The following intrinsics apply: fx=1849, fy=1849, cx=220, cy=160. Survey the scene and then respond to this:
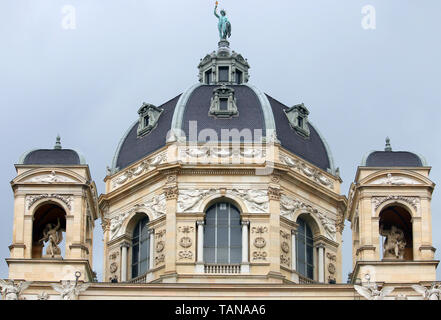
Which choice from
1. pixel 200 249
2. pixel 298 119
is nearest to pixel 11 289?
pixel 200 249

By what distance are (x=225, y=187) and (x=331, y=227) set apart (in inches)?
241

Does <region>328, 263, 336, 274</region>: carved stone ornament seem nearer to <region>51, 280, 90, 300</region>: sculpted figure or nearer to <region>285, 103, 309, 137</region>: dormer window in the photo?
<region>285, 103, 309, 137</region>: dormer window

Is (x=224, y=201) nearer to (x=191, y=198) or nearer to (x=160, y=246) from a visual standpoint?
(x=191, y=198)

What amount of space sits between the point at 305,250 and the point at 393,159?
24.1 feet

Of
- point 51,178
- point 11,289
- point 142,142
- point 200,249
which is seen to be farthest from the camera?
point 142,142

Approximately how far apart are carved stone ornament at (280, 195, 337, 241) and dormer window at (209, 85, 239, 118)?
548 cm

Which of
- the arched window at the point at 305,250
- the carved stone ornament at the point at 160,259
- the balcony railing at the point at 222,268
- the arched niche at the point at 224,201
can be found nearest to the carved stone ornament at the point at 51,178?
the carved stone ornament at the point at 160,259

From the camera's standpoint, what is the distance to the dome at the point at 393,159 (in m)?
84.8

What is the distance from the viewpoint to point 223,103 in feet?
302

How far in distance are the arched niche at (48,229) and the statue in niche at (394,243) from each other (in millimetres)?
15000

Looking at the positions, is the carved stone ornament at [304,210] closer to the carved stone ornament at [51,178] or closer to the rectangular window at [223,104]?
the rectangular window at [223,104]

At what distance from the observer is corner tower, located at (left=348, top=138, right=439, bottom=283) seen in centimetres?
8162
